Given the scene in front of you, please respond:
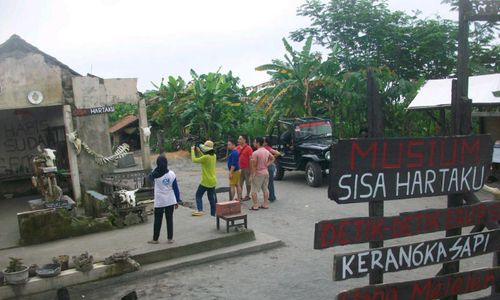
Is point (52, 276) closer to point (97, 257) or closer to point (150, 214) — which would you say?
point (97, 257)

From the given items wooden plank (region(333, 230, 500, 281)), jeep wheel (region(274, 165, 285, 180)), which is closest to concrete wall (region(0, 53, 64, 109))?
jeep wheel (region(274, 165, 285, 180))

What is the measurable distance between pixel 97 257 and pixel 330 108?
46.4 ft

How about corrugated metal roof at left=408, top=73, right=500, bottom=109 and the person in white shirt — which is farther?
corrugated metal roof at left=408, top=73, right=500, bottom=109

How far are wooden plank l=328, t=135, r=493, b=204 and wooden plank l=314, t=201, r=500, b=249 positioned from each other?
17 centimetres

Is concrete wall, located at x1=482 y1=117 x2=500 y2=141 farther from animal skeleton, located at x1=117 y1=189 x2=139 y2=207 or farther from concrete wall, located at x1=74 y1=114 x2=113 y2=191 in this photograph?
concrete wall, located at x1=74 y1=114 x2=113 y2=191

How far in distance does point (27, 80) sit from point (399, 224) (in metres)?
9.22

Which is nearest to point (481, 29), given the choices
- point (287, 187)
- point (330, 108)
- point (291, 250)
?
point (330, 108)

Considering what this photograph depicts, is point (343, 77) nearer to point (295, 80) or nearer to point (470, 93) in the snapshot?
point (295, 80)

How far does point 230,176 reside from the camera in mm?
10109

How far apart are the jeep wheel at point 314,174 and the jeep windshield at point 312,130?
4.01 ft

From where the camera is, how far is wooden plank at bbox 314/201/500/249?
11.4ft

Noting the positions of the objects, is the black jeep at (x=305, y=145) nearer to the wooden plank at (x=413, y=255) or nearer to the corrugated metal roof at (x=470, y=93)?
the corrugated metal roof at (x=470, y=93)

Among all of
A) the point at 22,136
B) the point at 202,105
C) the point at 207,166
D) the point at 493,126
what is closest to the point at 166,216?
the point at 207,166

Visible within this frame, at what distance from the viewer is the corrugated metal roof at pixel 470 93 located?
35.4 feet
